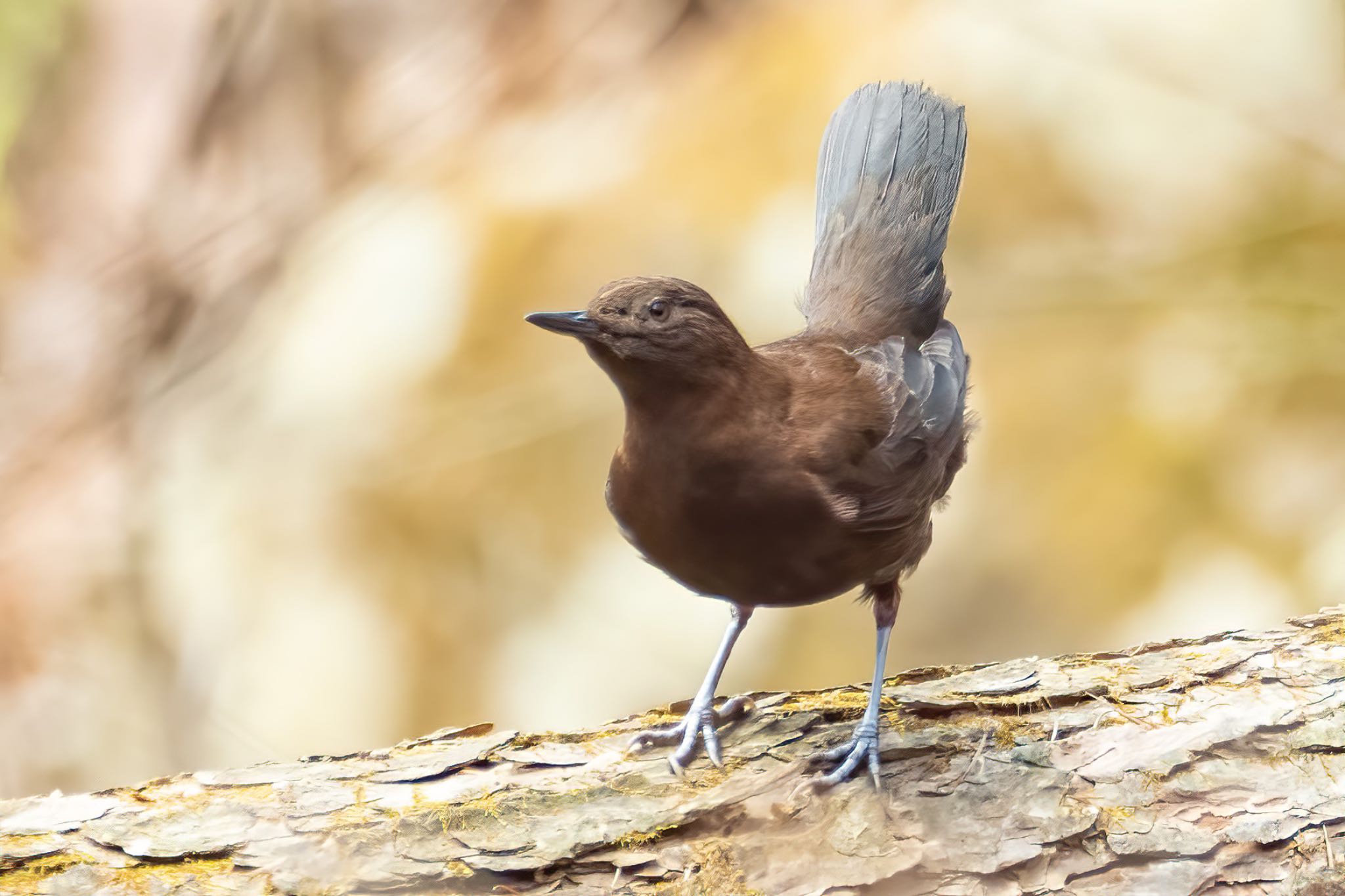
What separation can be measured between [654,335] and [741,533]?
44 cm

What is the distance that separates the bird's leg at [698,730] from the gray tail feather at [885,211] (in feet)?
3.26

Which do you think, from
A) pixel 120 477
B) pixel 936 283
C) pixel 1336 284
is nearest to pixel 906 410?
pixel 936 283

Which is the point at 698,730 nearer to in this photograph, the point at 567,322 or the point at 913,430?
the point at 913,430

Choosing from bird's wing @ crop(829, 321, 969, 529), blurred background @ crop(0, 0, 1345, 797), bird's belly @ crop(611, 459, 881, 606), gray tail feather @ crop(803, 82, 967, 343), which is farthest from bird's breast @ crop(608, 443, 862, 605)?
blurred background @ crop(0, 0, 1345, 797)

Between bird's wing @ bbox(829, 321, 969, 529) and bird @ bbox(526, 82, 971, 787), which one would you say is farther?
bird's wing @ bbox(829, 321, 969, 529)

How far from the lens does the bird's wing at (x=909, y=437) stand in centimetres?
254

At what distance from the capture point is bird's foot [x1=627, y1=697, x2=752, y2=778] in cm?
266

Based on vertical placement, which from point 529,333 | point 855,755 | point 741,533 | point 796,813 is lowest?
point 796,813

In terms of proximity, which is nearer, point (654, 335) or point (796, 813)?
point (654, 335)

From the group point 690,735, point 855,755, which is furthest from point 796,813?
point 690,735

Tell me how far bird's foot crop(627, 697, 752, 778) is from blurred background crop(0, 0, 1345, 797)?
171cm

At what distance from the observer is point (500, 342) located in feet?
15.7

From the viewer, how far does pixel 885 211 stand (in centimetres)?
323

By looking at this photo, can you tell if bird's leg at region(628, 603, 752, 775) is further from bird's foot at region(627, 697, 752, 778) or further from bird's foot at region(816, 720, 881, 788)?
bird's foot at region(816, 720, 881, 788)
